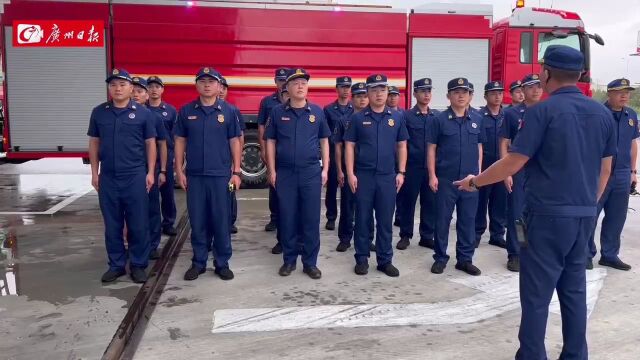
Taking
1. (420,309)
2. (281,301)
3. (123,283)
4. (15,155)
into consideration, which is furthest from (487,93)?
(15,155)

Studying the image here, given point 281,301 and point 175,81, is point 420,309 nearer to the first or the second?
point 281,301

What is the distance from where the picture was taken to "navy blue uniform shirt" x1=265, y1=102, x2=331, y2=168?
475 cm

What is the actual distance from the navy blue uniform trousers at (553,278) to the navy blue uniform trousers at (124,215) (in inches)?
122

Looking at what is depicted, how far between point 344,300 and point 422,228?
2035mm

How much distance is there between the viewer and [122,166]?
4539mm

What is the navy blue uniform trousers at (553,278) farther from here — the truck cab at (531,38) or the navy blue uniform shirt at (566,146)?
the truck cab at (531,38)

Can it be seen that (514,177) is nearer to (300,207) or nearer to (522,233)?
(300,207)


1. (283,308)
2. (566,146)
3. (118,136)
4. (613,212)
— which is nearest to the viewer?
(566,146)

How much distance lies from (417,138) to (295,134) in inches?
69.8

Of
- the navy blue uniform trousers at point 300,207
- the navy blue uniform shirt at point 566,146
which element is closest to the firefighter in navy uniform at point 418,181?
the navy blue uniform trousers at point 300,207

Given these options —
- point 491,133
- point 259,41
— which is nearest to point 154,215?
point 491,133

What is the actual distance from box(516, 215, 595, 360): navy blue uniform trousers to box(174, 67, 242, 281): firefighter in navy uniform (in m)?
2.64

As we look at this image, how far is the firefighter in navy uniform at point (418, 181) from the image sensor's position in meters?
5.94

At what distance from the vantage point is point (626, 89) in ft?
16.0
